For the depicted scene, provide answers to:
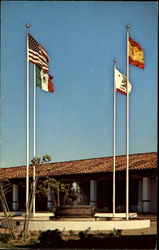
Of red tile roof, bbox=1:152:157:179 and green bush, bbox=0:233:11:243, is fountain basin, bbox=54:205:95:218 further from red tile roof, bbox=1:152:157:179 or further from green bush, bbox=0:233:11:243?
red tile roof, bbox=1:152:157:179

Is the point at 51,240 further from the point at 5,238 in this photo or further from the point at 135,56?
the point at 135,56

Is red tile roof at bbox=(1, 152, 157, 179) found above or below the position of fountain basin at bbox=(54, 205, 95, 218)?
above

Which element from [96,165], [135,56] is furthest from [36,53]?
[96,165]

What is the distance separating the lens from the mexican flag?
21.7 m

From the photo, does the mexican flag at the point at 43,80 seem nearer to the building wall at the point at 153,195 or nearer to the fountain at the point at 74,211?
the fountain at the point at 74,211

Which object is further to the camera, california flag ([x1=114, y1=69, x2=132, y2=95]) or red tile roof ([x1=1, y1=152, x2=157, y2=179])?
red tile roof ([x1=1, y1=152, x2=157, y2=179])

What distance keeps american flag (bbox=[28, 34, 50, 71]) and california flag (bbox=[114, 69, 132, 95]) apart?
10.9 ft

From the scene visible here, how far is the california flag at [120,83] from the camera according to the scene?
72.3ft

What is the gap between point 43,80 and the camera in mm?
21828

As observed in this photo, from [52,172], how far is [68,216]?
55.4ft


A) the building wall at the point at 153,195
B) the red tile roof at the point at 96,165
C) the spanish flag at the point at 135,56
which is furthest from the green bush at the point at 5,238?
the building wall at the point at 153,195

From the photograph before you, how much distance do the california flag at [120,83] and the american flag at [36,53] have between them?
10.9 feet

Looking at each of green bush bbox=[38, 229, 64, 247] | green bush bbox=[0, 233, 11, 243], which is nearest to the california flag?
green bush bbox=[0, 233, 11, 243]

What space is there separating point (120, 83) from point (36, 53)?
4.06 metres
